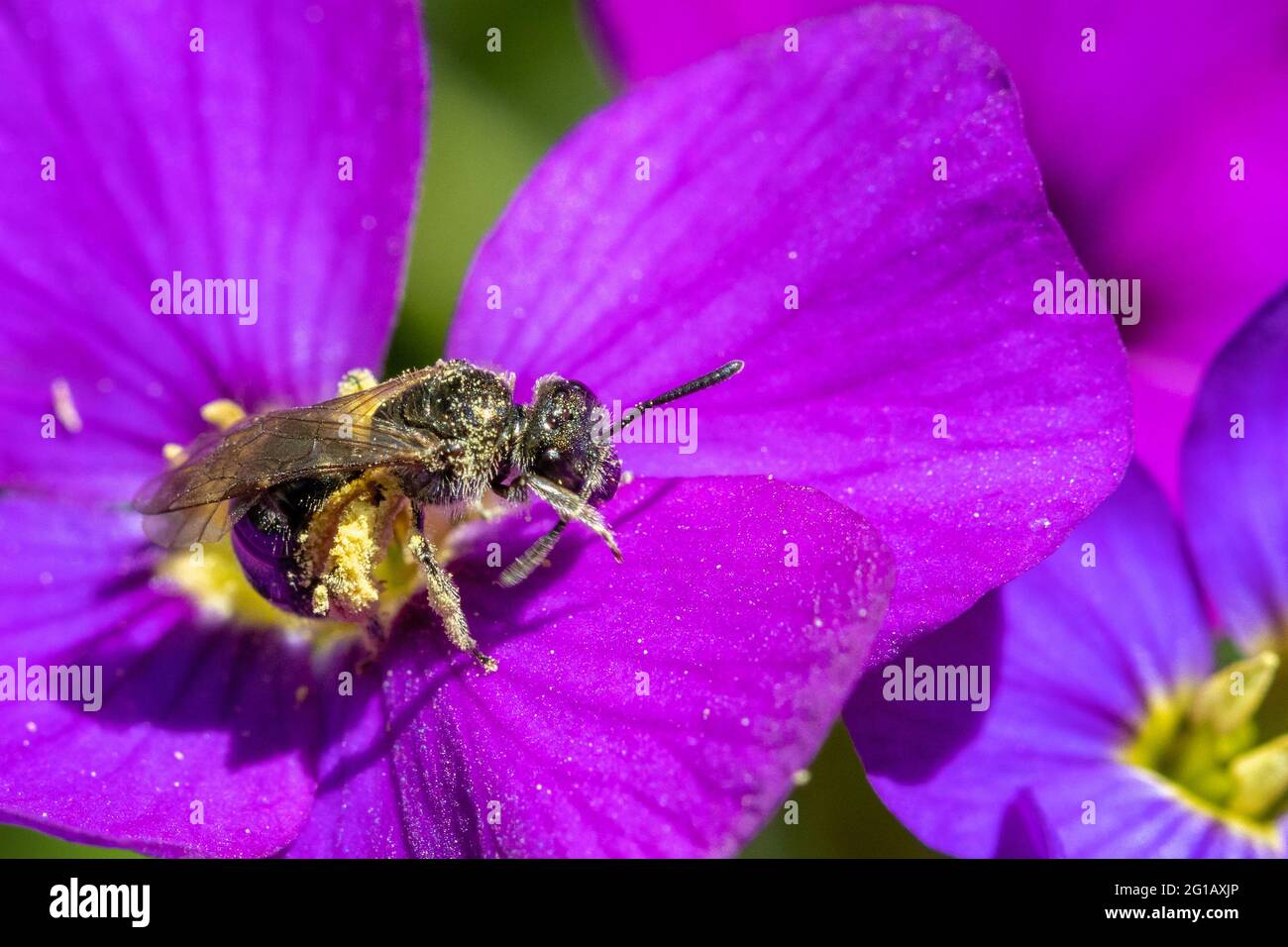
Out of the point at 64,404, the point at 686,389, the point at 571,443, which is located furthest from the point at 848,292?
the point at 64,404

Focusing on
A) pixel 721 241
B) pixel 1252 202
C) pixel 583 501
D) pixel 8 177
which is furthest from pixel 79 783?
pixel 1252 202

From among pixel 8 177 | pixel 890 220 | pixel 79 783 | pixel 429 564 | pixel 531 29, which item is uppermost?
pixel 531 29

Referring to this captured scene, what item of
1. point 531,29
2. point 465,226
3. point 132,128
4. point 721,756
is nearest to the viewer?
point 721,756

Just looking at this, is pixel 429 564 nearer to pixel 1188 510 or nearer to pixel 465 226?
pixel 1188 510

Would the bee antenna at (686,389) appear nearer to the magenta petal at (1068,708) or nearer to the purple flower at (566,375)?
the purple flower at (566,375)

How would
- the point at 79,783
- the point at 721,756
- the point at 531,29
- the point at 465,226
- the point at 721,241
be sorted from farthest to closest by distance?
1. the point at 531,29
2. the point at 465,226
3. the point at 721,241
4. the point at 79,783
5. the point at 721,756

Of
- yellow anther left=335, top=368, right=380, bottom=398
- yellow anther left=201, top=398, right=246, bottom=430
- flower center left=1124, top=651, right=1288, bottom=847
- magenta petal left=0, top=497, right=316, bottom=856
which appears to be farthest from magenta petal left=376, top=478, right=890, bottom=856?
flower center left=1124, top=651, right=1288, bottom=847

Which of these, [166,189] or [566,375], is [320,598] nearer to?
[566,375]

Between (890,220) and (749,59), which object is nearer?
(890,220)
